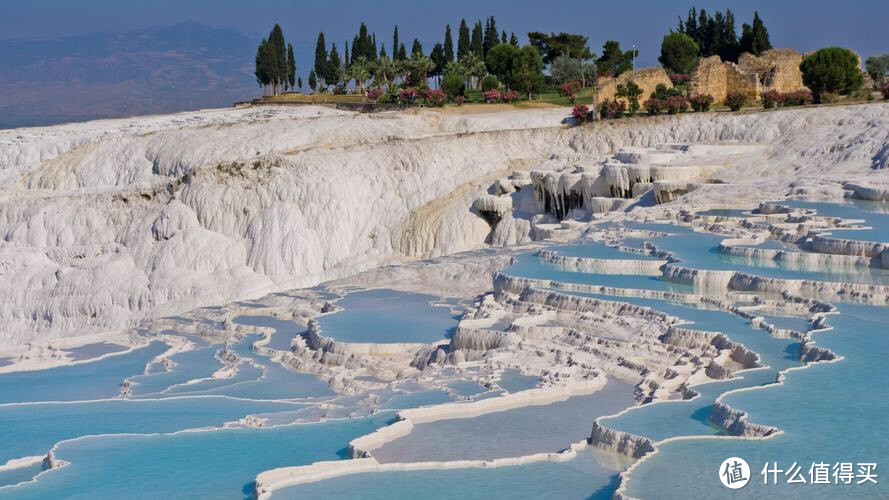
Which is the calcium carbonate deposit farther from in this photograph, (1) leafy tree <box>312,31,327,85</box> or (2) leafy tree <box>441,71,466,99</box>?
(1) leafy tree <box>312,31,327,85</box>

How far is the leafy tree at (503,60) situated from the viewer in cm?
4875

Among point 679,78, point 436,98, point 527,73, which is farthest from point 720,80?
point 436,98

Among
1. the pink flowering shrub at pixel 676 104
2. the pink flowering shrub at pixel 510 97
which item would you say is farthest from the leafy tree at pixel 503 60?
the pink flowering shrub at pixel 676 104

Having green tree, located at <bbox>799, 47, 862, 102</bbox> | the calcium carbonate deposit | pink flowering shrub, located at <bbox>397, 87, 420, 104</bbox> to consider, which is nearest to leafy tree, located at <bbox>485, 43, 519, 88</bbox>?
pink flowering shrub, located at <bbox>397, 87, 420, 104</bbox>

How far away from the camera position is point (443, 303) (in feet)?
64.4

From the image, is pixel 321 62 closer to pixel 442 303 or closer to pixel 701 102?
pixel 701 102

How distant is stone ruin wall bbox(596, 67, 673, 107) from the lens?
117 ft

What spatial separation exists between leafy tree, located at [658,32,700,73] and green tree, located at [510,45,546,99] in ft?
21.1

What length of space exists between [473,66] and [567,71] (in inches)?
163

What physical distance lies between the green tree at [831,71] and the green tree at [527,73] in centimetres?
1139

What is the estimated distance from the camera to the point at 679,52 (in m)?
51.2

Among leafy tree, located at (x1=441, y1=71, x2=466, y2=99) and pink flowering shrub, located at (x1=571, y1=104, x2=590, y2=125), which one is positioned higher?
leafy tree, located at (x1=441, y1=71, x2=466, y2=99)

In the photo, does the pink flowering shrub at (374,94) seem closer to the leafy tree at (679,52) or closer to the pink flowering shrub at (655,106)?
the leafy tree at (679,52)

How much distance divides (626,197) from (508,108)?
504 inches
